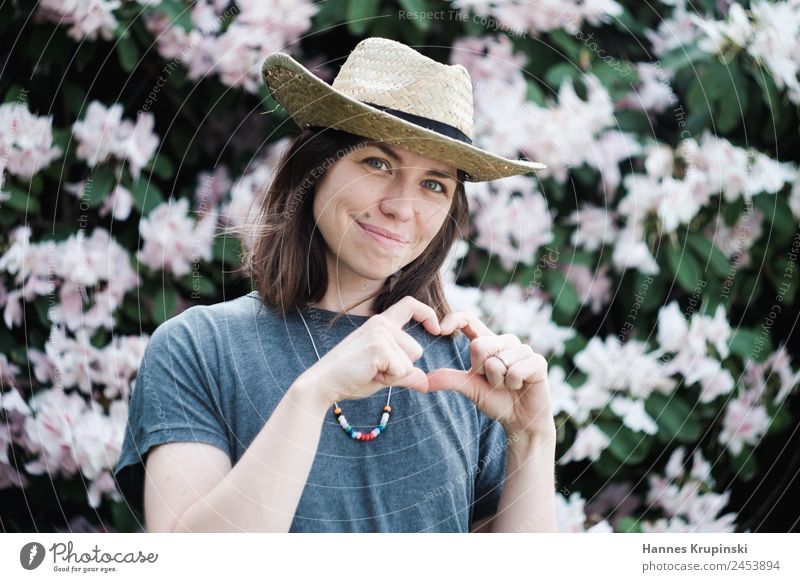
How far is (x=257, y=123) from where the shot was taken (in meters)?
1.06

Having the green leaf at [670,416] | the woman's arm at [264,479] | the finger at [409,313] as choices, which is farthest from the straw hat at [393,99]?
the green leaf at [670,416]

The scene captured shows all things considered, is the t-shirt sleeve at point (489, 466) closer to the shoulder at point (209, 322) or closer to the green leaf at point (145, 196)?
the shoulder at point (209, 322)

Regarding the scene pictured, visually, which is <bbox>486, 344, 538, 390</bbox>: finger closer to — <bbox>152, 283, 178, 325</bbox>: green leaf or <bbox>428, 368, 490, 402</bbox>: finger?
<bbox>428, 368, 490, 402</bbox>: finger

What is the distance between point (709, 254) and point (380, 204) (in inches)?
21.1

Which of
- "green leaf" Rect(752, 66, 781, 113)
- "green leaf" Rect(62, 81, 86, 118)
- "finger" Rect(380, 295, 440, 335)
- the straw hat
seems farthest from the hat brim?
"green leaf" Rect(752, 66, 781, 113)

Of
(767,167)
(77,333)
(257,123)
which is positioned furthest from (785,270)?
(77,333)

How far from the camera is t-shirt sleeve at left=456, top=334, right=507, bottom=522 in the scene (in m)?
0.87

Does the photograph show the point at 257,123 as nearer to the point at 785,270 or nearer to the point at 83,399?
the point at 83,399

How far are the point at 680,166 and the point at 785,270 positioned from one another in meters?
0.22

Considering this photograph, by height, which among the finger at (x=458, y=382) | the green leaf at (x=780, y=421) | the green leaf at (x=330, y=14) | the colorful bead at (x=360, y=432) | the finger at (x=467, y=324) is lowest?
the green leaf at (x=780, y=421)

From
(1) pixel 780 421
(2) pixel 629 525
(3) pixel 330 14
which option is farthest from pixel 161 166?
(1) pixel 780 421

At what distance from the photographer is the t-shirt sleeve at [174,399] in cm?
75

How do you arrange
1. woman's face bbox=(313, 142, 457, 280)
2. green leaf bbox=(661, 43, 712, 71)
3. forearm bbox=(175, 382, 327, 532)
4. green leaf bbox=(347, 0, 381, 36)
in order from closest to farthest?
1. forearm bbox=(175, 382, 327, 532)
2. woman's face bbox=(313, 142, 457, 280)
3. green leaf bbox=(347, 0, 381, 36)
4. green leaf bbox=(661, 43, 712, 71)

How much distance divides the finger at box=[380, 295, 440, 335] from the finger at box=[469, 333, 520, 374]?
37mm
